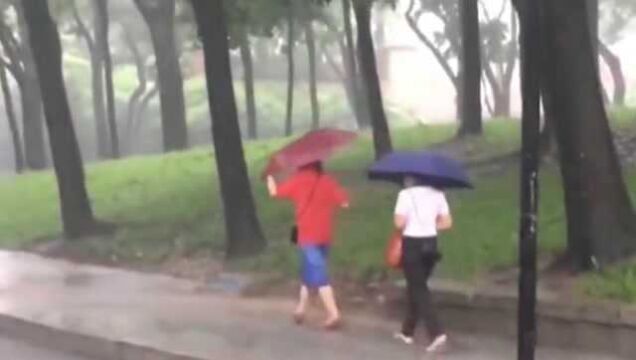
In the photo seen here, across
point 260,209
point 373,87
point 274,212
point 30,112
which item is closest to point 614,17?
point 30,112

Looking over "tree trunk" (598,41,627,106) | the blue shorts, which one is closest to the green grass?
the blue shorts

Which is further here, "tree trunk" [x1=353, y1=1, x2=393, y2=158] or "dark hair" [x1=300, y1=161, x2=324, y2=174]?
"tree trunk" [x1=353, y1=1, x2=393, y2=158]

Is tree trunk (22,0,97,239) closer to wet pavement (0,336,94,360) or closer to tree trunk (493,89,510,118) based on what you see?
wet pavement (0,336,94,360)

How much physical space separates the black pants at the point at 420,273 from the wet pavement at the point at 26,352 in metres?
3.29

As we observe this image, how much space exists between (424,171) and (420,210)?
34 cm

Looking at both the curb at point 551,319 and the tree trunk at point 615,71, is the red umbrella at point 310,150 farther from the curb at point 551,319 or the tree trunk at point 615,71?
the tree trunk at point 615,71

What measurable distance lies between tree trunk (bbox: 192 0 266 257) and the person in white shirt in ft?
18.2

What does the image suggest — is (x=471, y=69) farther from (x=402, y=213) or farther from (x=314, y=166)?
(x=402, y=213)

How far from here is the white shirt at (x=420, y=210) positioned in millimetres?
12586

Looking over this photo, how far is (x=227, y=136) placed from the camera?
60.2ft

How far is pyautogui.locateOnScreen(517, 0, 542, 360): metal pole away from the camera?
10430 mm

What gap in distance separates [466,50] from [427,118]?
4626cm

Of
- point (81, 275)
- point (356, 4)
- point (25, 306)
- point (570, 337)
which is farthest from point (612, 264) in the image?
point (356, 4)

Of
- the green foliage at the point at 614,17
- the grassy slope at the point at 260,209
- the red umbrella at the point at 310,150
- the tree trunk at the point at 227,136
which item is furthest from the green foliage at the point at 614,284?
the green foliage at the point at 614,17
